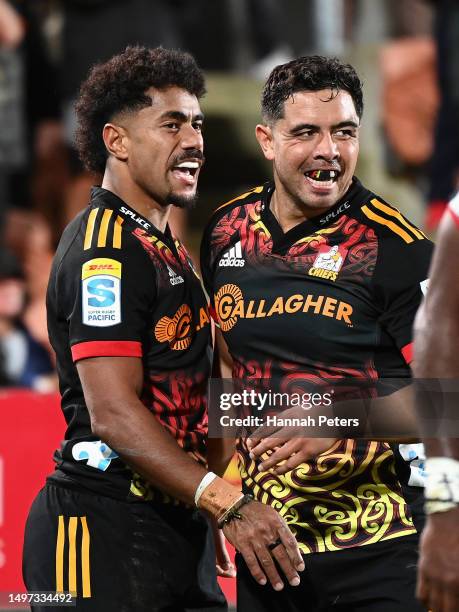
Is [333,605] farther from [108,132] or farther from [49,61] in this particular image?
[49,61]

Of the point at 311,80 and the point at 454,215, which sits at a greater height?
the point at 311,80

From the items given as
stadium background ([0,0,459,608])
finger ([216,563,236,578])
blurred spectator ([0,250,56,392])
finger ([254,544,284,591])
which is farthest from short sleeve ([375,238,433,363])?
blurred spectator ([0,250,56,392])

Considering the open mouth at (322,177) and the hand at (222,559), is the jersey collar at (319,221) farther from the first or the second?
the hand at (222,559)

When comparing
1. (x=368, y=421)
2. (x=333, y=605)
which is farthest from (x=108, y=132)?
(x=333, y=605)

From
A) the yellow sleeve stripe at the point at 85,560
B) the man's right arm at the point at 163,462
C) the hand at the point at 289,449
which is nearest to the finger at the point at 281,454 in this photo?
the hand at the point at 289,449

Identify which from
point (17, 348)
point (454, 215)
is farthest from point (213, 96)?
point (454, 215)

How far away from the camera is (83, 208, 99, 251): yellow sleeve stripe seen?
347 cm

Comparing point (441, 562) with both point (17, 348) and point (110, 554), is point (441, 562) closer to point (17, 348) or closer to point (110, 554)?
point (110, 554)

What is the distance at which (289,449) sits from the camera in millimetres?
3168

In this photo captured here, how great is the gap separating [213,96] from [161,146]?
533 centimetres

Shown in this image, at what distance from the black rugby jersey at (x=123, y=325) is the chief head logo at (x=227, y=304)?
0.07m

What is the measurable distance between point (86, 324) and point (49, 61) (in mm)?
4594

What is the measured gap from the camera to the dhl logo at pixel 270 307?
3396 millimetres

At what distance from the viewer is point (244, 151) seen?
898 centimetres
